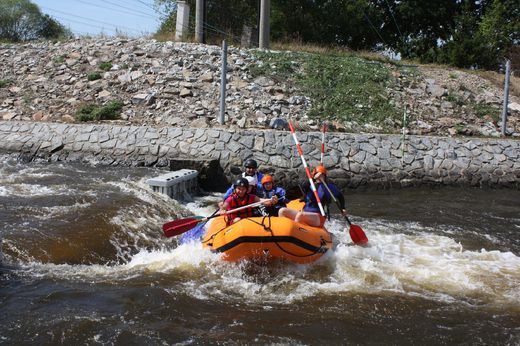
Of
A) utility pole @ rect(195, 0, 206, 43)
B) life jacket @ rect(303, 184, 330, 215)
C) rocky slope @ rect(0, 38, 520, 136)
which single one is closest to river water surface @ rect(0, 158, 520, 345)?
life jacket @ rect(303, 184, 330, 215)

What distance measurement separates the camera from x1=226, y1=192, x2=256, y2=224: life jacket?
6359 millimetres

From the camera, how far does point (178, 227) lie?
21.3 ft

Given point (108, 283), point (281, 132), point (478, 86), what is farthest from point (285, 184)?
point (478, 86)

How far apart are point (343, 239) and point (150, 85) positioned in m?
8.46

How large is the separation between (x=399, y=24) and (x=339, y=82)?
14.1 metres

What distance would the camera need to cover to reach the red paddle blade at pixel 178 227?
649cm

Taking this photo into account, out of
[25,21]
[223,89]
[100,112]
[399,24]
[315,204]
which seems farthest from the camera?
[25,21]

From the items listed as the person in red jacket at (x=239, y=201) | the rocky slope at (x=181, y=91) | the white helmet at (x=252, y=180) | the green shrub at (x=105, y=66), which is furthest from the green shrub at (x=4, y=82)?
the person in red jacket at (x=239, y=201)

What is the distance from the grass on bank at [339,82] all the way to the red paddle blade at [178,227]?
7403 mm

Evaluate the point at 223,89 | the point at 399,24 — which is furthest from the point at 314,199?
the point at 399,24

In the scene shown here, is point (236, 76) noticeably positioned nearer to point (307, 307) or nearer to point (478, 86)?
point (478, 86)

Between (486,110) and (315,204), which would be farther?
(486,110)

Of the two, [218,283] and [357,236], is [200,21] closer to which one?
[357,236]

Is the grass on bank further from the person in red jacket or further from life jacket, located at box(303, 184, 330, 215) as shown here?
the person in red jacket
